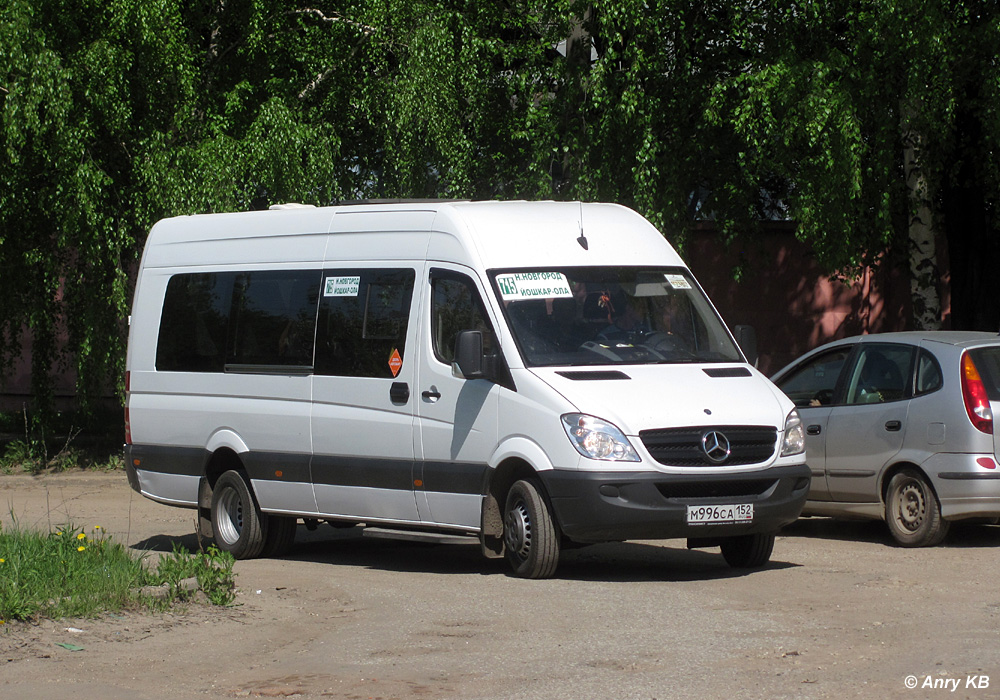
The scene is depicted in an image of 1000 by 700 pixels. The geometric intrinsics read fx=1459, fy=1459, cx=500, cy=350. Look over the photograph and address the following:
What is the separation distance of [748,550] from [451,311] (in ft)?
8.26

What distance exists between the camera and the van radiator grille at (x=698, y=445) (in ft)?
28.7

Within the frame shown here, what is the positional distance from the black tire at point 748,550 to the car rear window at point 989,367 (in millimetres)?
2078

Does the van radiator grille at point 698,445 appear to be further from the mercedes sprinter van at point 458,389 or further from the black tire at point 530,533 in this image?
the black tire at point 530,533

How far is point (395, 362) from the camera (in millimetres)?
9984

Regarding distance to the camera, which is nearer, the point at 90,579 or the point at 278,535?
the point at 90,579

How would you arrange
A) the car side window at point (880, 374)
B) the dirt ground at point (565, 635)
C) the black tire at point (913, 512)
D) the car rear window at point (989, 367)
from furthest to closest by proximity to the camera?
the car side window at point (880, 374) → the black tire at point (913, 512) → the car rear window at point (989, 367) → the dirt ground at point (565, 635)

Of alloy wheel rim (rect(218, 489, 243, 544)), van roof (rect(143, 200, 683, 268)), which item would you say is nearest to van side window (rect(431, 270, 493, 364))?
van roof (rect(143, 200, 683, 268))

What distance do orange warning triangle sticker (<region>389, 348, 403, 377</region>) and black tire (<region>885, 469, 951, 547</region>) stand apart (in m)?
3.84

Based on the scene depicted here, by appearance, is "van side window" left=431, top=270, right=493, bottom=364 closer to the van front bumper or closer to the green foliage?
the van front bumper

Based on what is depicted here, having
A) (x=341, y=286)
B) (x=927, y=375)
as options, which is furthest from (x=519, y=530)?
(x=927, y=375)

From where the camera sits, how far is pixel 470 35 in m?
17.0

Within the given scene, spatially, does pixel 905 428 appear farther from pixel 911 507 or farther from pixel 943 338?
pixel 943 338

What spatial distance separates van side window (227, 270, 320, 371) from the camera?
35.2ft


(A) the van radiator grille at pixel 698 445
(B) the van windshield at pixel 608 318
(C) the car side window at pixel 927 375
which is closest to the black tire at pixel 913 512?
(C) the car side window at pixel 927 375
